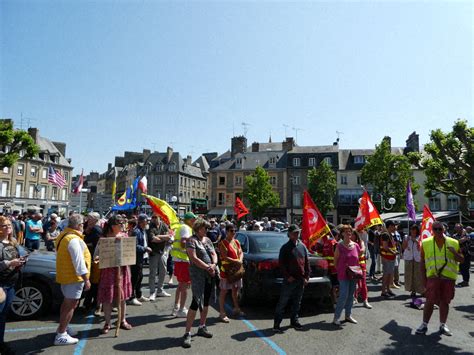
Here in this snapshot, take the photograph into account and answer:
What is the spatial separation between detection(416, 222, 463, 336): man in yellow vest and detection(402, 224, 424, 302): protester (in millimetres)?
2598

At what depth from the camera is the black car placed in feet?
22.0

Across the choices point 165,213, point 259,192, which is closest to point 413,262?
point 165,213

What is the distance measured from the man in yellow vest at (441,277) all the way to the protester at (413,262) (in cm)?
260

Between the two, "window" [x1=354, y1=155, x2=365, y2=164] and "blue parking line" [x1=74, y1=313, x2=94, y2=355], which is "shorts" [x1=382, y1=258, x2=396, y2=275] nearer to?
"blue parking line" [x1=74, y1=313, x2=94, y2=355]

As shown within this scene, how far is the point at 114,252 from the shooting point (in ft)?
18.4

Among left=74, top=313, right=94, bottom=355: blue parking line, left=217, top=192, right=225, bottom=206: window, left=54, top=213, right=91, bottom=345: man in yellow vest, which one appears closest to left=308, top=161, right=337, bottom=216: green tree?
left=217, top=192, right=225, bottom=206: window

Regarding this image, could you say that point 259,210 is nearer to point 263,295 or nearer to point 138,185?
point 138,185

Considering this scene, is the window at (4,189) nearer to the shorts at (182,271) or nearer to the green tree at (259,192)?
the green tree at (259,192)

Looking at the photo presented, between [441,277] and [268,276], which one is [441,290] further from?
[268,276]

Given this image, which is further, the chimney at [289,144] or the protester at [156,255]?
the chimney at [289,144]

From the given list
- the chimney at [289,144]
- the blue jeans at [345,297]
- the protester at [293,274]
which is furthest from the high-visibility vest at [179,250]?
the chimney at [289,144]

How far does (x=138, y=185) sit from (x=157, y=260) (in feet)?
39.0

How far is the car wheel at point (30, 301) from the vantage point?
6.26 meters

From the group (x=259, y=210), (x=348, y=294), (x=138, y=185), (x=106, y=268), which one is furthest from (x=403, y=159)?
(x=106, y=268)
